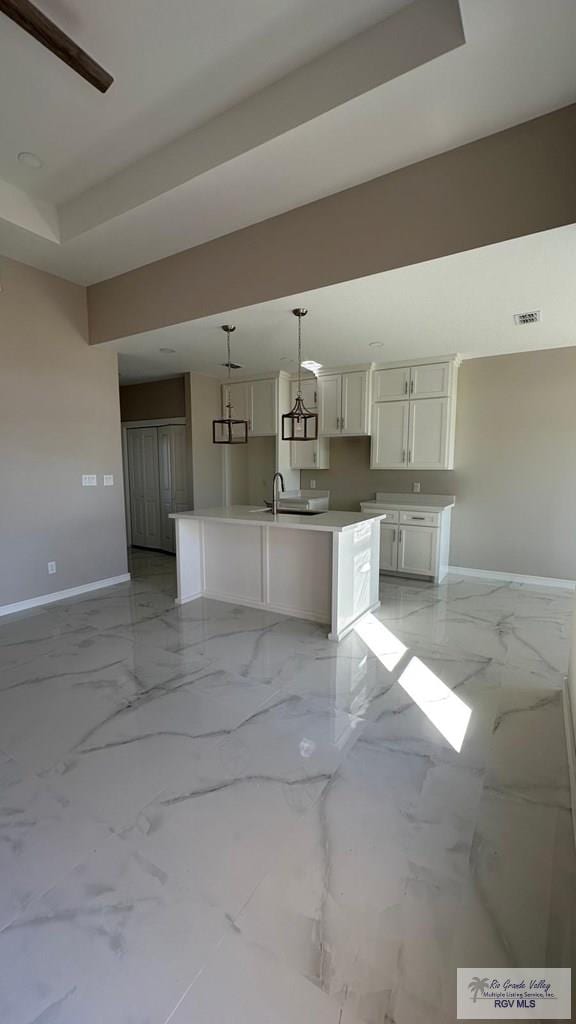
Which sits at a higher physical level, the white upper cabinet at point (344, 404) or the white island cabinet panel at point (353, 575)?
the white upper cabinet at point (344, 404)

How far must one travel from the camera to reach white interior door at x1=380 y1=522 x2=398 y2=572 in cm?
505

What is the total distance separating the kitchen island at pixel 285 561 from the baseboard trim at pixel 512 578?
Answer: 1666 mm

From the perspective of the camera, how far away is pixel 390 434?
5188mm

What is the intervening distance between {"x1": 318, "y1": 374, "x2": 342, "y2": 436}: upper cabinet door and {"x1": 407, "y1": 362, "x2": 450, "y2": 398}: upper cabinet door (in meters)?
0.92

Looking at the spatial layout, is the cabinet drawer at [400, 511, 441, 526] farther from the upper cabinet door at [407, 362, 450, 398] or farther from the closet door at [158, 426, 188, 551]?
the closet door at [158, 426, 188, 551]

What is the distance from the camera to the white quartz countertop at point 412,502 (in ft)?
15.9

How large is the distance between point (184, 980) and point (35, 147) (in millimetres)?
4059

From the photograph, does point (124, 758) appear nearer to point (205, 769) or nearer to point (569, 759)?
point (205, 769)

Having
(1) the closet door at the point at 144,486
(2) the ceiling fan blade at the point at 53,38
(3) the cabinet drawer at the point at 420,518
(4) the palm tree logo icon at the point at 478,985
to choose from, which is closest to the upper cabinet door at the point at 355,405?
(3) the cabinet drawer at the point at 420,518

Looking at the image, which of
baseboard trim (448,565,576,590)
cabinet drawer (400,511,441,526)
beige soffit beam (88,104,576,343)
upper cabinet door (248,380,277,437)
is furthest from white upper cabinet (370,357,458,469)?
beige soffit beam (88,104,576,343)

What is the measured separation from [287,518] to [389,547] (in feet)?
6.30

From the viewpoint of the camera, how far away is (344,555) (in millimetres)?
3344

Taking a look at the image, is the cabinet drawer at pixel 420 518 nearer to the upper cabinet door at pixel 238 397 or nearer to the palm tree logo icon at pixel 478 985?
the upper cabinet door at pixel 238 397

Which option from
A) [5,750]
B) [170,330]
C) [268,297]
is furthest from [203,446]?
[5,750]
